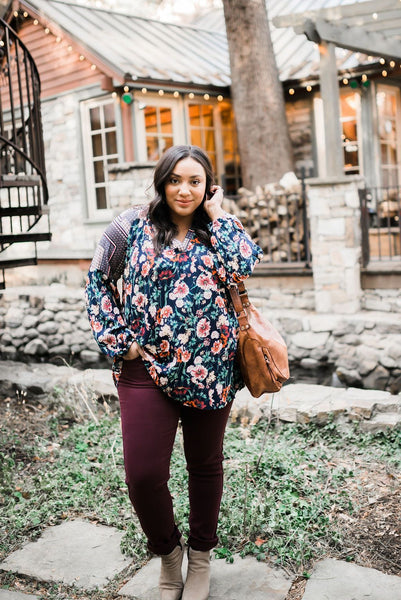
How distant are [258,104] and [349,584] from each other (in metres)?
8.63

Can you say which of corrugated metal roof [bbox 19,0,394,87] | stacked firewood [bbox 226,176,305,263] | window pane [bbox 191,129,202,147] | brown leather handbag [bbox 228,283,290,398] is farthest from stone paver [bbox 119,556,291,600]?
window pane [bbox 191,129,202,147]

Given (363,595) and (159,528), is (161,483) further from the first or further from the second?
(363,595)

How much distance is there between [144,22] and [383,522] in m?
11.8

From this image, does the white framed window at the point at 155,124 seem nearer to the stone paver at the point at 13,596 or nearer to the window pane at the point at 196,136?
the window pane at the point at 196,136

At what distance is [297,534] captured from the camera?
2996 millimetres

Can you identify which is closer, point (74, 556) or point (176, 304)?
point (176, 304)

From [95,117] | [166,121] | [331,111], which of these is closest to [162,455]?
[331,111]

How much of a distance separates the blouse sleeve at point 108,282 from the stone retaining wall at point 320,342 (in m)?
4.26

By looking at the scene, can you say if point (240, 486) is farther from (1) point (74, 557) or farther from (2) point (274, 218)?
(2) point (274, 218)

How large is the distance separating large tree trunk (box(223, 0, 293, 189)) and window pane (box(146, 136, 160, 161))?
4.69ft

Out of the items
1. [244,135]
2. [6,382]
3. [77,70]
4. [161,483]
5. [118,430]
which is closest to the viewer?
[161,483]

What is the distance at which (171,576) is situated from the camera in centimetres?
257

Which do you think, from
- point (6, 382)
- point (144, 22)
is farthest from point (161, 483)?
point (144, 22)

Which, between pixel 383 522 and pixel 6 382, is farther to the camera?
pixel 6 382
